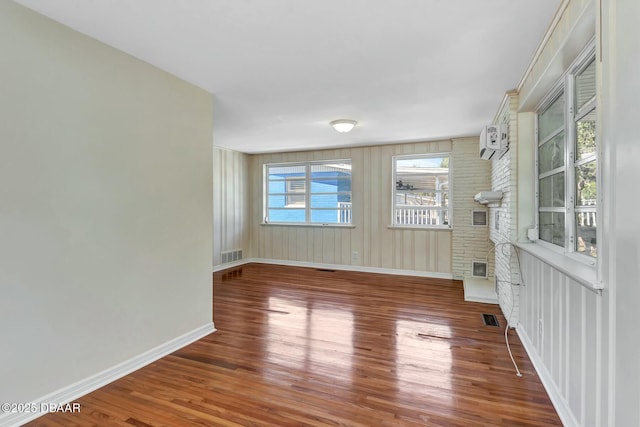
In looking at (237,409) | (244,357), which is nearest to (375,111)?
(244,357)

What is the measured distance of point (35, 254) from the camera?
1831 millimetres

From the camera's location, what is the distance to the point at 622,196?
46.8 inches

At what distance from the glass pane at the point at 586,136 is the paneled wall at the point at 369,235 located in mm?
3515

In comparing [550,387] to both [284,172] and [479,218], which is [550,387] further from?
[284,172]

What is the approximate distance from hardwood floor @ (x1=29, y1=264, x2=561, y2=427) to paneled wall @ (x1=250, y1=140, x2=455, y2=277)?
177 cm

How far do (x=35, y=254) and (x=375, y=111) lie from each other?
11.0ft

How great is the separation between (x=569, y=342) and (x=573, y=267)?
17.5 inches

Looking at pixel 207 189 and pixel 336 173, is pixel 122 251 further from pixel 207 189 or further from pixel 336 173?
pixel 336 173

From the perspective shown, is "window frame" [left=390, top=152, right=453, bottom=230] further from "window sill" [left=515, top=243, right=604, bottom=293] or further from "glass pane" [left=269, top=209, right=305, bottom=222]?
"window sill" [left=515, top=243, right=604, bottom=293]

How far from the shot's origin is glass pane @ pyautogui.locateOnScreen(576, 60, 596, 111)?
1804 mm

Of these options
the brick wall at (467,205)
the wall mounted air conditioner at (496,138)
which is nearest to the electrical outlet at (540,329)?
the wall mounted air conditioner at (496,138)

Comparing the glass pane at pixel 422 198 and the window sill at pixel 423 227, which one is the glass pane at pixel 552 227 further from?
the glass pane at pixel 422 198

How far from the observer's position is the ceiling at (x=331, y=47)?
182 cm

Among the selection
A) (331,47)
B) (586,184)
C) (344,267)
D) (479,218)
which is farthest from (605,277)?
(344,267)
